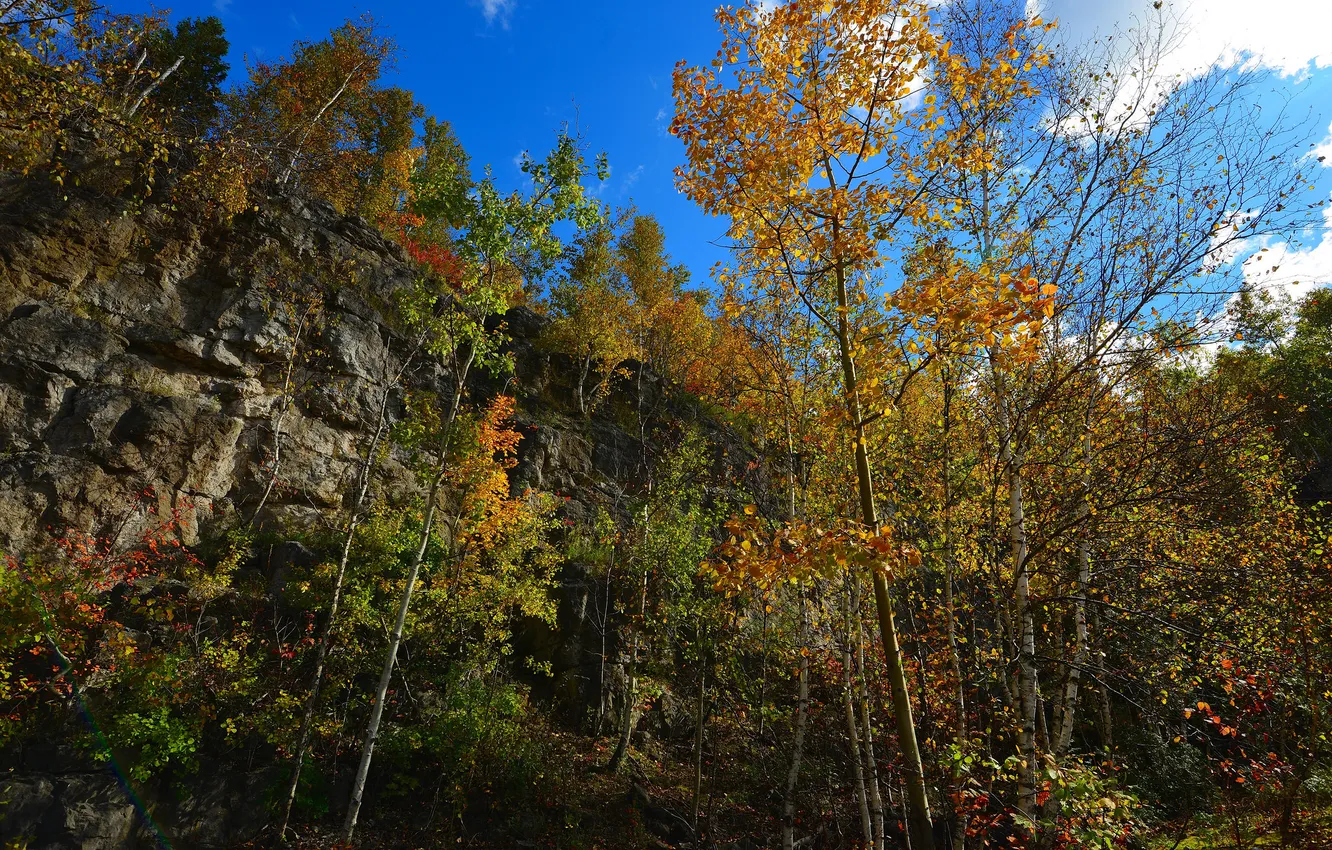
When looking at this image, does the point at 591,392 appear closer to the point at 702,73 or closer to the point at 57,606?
the point at 57,606

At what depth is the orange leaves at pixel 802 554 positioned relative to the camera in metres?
3.20

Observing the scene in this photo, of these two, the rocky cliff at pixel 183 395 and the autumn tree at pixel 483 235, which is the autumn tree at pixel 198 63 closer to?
the rocky cliff at pixel 183 395

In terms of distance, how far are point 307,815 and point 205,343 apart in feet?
41.2

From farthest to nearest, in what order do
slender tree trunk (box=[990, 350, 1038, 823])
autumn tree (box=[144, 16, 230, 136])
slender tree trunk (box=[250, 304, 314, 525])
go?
1. autumn tree (box=[144, 16, 230, 136])
2. slender tree trunk (box=[250, 304, 314, 525])
3. slender tree trunk (box=[990, 350, 1038, 823])

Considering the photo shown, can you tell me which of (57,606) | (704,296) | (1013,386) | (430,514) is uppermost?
(704,296)

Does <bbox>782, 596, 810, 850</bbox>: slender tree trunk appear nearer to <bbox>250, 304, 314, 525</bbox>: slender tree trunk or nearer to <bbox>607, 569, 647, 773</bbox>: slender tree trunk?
<bbox>607, 569, 647, 773</bbox>: slender tree trunk

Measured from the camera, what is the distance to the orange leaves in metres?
3.20

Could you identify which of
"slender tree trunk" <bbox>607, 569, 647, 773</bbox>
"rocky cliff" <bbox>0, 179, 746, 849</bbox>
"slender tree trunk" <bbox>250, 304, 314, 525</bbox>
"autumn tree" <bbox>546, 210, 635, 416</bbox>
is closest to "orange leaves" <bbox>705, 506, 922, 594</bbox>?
"slender tree trunk" <bbox>607, 569, 647, 773</bbox>

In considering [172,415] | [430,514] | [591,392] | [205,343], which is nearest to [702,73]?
[430,514]

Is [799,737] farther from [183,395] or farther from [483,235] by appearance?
[183,395]

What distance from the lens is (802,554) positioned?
3348 mm

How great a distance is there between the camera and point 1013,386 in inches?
254

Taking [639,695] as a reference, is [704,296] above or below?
above

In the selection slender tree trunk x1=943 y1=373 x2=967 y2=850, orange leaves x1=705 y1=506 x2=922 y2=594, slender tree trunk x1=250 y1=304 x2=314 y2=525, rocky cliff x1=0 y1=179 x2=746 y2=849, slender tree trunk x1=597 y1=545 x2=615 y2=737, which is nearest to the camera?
orange leaves x1=705 y1=506 x2=922 y2=594
